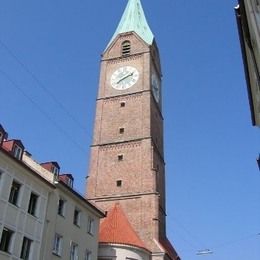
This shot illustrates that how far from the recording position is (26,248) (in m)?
22.2

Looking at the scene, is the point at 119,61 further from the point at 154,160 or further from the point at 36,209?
the point at 36,209

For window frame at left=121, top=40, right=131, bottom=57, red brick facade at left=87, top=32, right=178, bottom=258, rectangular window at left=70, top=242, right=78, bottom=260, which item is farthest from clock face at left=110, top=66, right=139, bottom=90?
rectangular window at left=70, top=242, right=78, bottom=260

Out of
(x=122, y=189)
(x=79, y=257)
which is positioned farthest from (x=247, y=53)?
(x=122, y=189)

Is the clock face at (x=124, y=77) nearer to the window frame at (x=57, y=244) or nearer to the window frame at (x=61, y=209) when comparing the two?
the window frame at (x=61, y=209)

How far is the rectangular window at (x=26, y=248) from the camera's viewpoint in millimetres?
21958

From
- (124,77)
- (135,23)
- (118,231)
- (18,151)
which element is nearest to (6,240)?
(18,151)

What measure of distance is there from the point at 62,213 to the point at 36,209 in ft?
8.33

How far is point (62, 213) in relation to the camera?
25.9 m

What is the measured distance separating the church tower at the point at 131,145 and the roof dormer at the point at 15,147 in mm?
11329

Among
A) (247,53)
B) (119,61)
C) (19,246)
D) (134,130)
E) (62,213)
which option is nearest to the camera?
(247,53)

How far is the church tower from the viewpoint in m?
38.2

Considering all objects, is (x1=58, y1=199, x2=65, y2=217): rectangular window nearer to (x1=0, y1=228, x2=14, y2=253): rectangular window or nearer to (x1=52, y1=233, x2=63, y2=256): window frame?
(x1=52, y1=233, x2=63, y2=256): window frame

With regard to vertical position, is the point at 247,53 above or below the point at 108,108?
below

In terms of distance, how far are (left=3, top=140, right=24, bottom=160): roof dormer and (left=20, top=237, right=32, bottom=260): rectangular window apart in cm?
432
